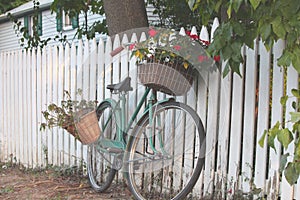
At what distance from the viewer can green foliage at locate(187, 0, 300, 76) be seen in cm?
258

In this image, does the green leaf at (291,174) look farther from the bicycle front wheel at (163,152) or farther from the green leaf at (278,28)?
the bicycle front wheel at (163,152)

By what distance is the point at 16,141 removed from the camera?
590 cm

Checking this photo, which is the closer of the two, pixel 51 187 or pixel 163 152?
pixel 163 152

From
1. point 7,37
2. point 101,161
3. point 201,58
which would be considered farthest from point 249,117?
point 7,37

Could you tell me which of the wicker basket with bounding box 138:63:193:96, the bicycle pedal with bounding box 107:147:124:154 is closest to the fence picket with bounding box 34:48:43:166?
the bicycle pedal with bounding box 107:147:124:154

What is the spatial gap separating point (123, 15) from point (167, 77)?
1803 mm

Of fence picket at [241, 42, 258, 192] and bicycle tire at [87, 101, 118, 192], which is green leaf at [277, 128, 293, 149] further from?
bicycle tire at [87, 101, 118, 192]

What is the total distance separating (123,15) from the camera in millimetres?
4836

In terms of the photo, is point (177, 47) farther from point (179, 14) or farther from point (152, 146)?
point (179, 14)

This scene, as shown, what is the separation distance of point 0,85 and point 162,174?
3411 millimetres

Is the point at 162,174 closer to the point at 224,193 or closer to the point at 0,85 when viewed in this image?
the point at 224,193

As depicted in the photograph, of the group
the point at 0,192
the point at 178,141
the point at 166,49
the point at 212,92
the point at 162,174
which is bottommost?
the point at 0,192

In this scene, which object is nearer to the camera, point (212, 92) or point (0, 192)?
point (212, 92)

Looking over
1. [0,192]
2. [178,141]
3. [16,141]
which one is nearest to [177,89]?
[178,141]
